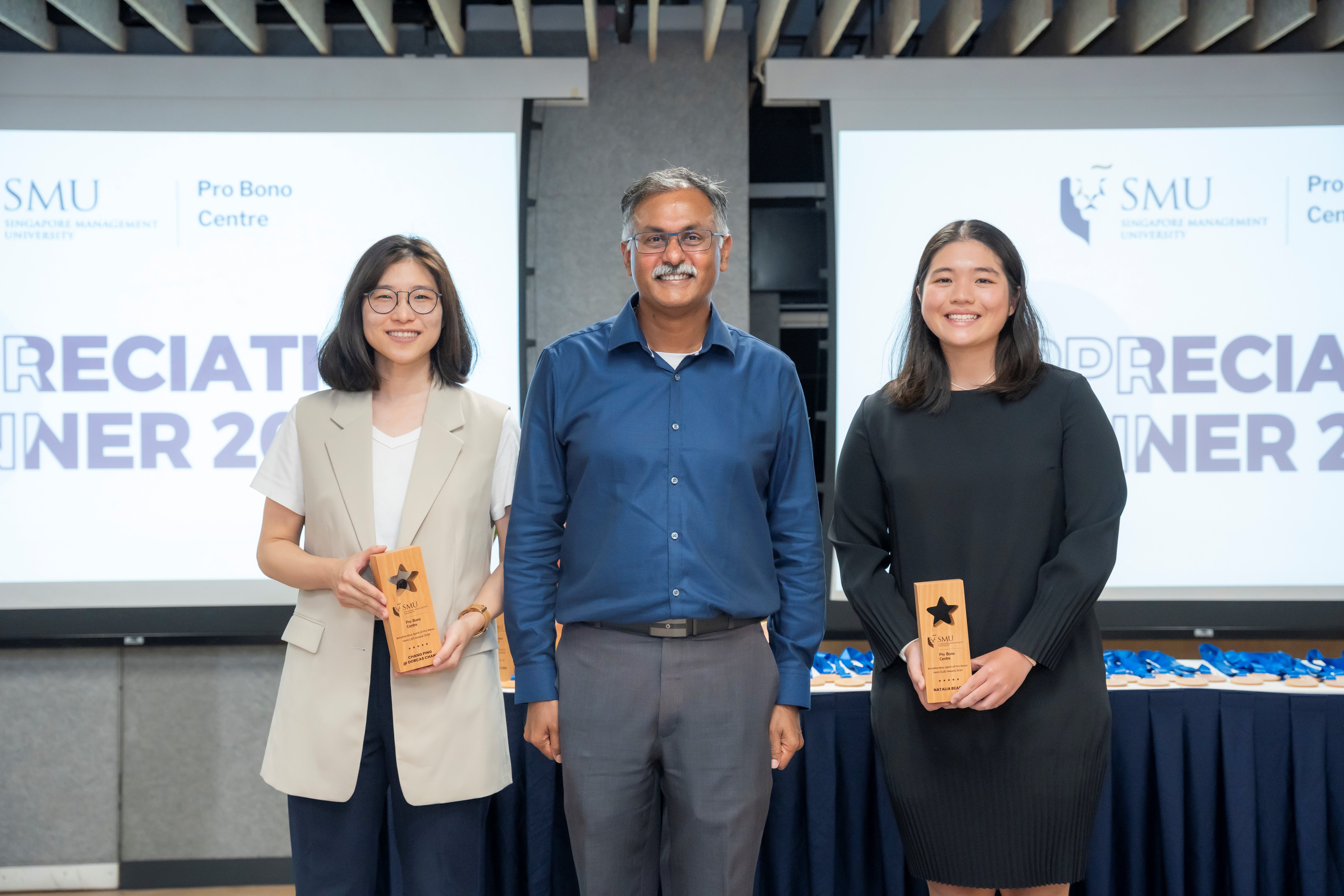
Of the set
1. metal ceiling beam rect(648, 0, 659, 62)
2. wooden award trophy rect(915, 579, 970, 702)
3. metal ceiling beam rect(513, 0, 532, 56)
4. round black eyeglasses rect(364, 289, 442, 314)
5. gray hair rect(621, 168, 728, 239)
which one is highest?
metal ceiling beam rect(648, 0, 659, 62)

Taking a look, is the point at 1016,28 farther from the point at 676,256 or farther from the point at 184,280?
the point at 184,280

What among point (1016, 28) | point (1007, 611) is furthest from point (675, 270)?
point (1016, 28)

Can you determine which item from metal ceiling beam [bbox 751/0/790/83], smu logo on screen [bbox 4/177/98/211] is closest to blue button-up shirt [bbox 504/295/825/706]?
metal ceiling beam [bbox 751/0/790/83]

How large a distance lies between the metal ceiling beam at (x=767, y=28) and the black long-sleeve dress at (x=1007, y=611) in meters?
1.83

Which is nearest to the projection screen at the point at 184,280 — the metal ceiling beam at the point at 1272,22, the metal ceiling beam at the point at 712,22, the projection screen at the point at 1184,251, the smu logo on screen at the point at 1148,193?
the metal ceiling beam at the point at 712,22

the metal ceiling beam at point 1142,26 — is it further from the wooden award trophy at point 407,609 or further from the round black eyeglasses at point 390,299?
the wooden award trophy at point 407,609

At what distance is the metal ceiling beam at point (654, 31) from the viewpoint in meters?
2.93

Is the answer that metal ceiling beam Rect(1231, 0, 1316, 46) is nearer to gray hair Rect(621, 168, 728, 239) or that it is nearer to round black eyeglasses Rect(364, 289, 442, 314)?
gray hair Rect(621, 168, 728, 239)

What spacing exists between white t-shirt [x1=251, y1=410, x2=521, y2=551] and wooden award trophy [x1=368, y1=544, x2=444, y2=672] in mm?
149

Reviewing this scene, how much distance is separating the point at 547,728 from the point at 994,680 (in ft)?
2.49

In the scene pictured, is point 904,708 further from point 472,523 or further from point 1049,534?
point 472,523

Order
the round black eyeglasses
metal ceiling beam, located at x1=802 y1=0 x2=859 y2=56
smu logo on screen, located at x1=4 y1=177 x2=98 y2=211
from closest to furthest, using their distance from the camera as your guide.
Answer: the round black eyeglasses < metal ceiling beam, located at x1=802 y1=0 x2=859 y2=56 < smu logo on screen, located at x1=4 y1=177 x2=98 y2=211

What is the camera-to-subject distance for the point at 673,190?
153 cm

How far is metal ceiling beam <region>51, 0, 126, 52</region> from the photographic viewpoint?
288 cm
